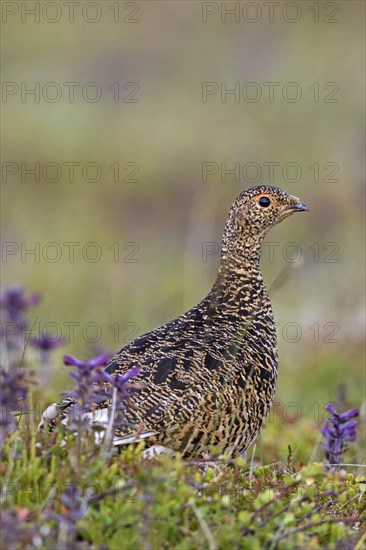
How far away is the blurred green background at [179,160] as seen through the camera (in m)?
11.3

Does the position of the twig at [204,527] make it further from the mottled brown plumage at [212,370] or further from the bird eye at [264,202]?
the bird eye at [264,202]

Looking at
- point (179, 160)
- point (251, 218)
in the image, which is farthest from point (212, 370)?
point (179, 160)

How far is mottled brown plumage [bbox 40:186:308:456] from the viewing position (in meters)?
4.39

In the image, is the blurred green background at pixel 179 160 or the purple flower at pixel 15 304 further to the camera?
the blurred green background at pixel 179 160

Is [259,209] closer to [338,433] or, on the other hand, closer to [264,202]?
[264,202]

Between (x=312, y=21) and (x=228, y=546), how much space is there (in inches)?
1022

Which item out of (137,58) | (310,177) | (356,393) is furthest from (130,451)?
(137,58)

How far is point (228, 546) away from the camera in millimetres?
3342

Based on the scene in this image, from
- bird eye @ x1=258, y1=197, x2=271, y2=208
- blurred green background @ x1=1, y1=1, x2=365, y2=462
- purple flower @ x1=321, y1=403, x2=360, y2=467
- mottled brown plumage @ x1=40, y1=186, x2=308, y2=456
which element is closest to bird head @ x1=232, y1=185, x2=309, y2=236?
bird eye @ x1=258, y1=197, x2=271, y2=208

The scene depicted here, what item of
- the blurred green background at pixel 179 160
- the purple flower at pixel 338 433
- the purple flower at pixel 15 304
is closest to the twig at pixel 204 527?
the purple flower at pixel 15 304

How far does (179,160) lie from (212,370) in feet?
45.9

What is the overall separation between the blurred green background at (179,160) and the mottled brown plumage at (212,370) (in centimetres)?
206

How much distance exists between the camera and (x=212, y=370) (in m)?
4.60

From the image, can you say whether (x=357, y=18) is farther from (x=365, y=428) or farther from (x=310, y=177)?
(x=365, y=428)
